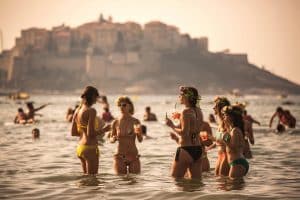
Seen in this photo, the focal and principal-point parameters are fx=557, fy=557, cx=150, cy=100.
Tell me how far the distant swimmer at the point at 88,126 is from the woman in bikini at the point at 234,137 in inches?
80.8

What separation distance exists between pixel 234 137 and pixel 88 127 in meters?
2.35

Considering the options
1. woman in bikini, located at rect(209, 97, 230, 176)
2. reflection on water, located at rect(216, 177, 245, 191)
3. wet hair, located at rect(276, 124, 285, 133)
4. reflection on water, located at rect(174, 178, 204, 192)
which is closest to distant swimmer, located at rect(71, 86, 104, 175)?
reflection on water, located at rect(174, 178, 204, 192)

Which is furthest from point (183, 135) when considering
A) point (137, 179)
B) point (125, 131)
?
point (137, 179)

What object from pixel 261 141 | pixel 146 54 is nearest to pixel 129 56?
pixel 146 54

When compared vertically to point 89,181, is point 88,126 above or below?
above

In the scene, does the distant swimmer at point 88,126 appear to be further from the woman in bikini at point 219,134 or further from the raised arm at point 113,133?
→ the woman in bikini at point 219,134

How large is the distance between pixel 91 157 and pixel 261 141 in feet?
38.8

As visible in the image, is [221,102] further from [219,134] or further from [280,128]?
[280,128]

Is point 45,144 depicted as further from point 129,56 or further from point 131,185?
point 129,56

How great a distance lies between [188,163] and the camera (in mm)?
8781

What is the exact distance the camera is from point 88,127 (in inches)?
355

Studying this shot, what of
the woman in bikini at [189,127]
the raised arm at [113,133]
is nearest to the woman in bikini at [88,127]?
the raised arm at [113,133]

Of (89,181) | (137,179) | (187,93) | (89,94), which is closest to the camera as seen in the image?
(187,93)

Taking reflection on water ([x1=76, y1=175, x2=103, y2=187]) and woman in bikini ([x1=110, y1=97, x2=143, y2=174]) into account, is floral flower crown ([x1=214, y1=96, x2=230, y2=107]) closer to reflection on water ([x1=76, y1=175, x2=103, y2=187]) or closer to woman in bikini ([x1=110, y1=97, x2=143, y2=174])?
woman in bikini ([x1=110, y1=97, x2=143, y2=174])
